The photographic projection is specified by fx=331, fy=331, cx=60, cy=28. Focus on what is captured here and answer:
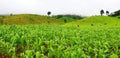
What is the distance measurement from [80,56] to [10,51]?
3891 mm

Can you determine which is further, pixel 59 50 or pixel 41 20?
pixel 41 20

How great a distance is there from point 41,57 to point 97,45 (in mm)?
5400

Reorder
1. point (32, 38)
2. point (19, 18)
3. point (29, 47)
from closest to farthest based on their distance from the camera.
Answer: point (29, 47) → point (32, 38) → point (19, 18)

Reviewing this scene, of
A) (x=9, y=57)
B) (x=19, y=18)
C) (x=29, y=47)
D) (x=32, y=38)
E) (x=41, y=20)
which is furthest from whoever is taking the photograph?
(x=41, y=20)

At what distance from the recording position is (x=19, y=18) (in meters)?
86.8

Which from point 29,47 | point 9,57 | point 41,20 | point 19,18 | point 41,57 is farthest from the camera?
point 41,20

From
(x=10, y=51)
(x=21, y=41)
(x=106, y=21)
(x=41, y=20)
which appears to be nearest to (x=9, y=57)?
(x=10, y=51)

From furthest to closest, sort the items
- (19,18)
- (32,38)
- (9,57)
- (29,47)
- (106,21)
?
(19,18), (106,21), (32,38), (29,47), (9,57)

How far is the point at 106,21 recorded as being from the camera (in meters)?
77.1

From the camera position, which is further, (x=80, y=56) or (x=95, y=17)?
(x=95, y=17)

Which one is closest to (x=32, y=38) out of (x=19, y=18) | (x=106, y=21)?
(x=106, y=21)

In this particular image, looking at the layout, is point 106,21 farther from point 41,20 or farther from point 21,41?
point 21,41

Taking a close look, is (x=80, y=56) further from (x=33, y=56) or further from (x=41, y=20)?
(x=41, y=20)

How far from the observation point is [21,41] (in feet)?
65.0
